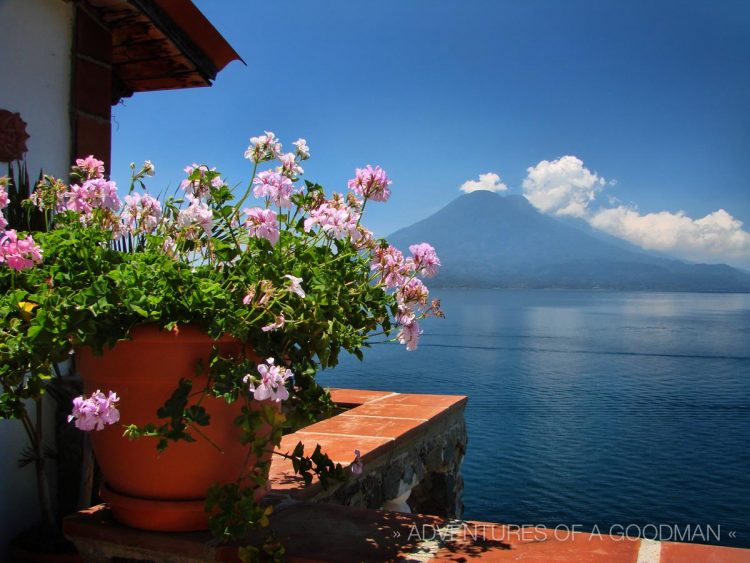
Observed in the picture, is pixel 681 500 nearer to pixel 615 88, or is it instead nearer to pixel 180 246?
pixel 180 246

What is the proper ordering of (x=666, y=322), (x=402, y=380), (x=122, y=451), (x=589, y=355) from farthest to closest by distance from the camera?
(x=666, y=322) → (x=589, y=355) → (x=402, y=380) → (x=122, y=451)

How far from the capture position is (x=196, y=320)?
142 centimetres

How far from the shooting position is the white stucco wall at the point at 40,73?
219 centimetres

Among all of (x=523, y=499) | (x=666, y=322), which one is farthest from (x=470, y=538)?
(x=666, y=322)

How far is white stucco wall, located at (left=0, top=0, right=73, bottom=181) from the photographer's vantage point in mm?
2188

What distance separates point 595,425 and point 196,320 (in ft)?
43.8

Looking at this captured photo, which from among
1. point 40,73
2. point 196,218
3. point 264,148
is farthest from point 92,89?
point 196,218

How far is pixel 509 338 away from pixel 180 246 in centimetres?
2941

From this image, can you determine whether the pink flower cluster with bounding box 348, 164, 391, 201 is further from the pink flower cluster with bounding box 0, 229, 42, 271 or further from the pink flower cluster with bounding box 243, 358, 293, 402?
the pink flower cluster with bounding box 0, 229, 42, 271

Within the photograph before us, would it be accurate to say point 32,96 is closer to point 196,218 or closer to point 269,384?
point 196,218

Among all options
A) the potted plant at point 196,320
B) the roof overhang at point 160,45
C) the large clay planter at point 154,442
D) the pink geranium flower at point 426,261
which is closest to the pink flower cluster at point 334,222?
the potted plant at point 196,320

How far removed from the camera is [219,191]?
161 cm

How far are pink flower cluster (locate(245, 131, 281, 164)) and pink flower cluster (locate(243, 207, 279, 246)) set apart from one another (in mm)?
251

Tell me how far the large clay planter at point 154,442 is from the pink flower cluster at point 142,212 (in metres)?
0.39
